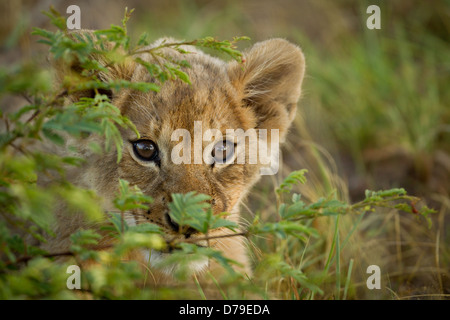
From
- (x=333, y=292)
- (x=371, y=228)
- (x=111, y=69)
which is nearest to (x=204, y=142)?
(x=111, y=69)

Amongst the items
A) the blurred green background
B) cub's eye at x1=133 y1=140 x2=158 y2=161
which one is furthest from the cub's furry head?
the blurred green background

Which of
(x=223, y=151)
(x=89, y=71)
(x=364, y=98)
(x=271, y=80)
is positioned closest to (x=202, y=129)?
(x=223, y=151)

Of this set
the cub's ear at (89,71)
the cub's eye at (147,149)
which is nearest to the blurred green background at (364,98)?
the cub's ear at (89,71)

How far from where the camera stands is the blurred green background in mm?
3730

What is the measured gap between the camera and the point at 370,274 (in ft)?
10.3

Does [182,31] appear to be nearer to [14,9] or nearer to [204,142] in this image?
[14,9]

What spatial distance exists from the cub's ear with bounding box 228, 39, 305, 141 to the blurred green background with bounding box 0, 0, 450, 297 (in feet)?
2.17

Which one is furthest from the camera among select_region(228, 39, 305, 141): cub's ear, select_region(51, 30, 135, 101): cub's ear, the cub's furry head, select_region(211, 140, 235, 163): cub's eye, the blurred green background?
the blurred green background

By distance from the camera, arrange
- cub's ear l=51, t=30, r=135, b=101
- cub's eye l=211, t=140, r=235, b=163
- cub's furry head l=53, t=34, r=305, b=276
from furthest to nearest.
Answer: cub's eye l=211, t=140, r=235, b=163 < cub's furry head l=53, t=34, r=305, b=276 < cub's ear l=51, t=30, r=135, b=101

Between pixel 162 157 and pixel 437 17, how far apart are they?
545 cm

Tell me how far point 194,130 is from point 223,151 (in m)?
0.29

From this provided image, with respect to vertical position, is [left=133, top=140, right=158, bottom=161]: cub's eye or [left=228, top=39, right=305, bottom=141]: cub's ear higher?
[left=228, top=39, right=305, bottom=141]: cub's ear

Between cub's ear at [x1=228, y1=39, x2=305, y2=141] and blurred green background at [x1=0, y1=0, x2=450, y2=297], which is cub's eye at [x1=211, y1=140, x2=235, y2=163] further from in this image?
blurred green background at [x1=0, y1=0, x2=450, y2=297]

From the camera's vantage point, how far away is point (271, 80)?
3.20 metres
